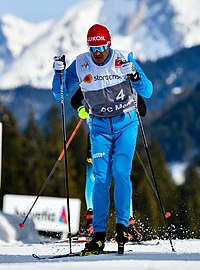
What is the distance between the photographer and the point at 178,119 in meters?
199

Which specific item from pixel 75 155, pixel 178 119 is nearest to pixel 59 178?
pixel 75 155

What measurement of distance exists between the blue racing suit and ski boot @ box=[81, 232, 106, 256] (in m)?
0.06

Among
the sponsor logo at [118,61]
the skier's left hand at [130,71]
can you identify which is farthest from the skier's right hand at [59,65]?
the skier's left hand at [130,71]

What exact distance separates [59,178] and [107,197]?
52.1 m

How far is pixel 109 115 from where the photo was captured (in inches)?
258

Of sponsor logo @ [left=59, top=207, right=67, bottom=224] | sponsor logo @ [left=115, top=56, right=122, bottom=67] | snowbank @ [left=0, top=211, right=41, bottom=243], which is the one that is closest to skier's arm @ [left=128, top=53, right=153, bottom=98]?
sponsor logo @ [left=115, top=56, right=122, bottom=67]

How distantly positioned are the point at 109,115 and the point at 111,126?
10 cm

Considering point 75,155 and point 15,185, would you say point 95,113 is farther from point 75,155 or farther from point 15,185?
point 75,155

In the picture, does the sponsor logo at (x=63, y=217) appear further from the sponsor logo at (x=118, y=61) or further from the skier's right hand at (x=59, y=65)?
the sponsor logo at (x=118, y=61)

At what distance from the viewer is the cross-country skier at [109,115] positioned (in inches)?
250

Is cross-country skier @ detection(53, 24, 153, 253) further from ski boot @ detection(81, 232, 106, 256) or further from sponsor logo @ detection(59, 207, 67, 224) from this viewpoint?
sponsor logo @ detection(59, 207, 67, 224)

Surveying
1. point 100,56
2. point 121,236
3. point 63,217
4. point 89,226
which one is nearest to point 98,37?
point 100,56

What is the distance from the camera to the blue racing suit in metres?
6.36

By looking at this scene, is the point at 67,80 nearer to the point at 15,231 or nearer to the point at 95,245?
the point at 95,245
